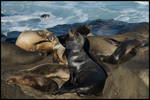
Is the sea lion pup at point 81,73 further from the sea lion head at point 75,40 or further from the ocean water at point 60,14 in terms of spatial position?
the ocean water at point 60,14

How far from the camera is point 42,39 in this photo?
6348 millimetres

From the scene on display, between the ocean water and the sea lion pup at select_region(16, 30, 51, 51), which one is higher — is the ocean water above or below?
below

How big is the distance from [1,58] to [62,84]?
1.64 meters

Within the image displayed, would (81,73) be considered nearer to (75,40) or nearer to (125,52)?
(75,40)

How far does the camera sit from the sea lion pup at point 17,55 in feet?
17.6

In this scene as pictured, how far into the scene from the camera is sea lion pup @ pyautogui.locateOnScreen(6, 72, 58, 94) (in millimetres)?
4133

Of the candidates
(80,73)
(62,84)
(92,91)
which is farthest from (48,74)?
(92,91)

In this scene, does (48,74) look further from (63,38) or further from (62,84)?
(63,38)

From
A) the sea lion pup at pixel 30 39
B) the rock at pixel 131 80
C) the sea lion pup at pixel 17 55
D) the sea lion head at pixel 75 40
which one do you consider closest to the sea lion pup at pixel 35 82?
the sea lion head at pixel 75 40

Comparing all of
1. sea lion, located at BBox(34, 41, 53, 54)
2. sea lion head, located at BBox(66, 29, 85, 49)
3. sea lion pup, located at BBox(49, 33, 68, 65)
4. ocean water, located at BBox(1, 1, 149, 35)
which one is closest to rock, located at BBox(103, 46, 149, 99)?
sea lion head, located at BBox(66, 29, 85, 49)

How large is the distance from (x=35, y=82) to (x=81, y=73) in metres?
0.75

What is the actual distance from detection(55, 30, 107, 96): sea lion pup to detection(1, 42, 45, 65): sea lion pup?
122cm

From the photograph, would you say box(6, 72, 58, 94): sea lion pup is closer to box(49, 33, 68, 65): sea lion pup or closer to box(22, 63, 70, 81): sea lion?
box(22, 63, 70, 81): sea lion

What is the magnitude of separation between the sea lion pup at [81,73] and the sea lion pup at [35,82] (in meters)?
0.22
